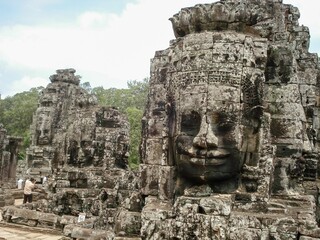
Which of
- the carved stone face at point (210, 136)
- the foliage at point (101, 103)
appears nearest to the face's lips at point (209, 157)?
the carved stone face at point (210, 136)

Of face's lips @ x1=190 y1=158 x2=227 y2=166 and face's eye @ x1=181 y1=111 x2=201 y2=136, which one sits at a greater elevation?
face's eye @ x1=181 y1=111 x2=201 y2=136

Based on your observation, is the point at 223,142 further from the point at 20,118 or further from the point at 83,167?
the point at 20,118

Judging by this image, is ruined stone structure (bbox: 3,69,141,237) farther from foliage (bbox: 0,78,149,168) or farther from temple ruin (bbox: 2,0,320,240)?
foliage (bbox: 0,78,149,168)

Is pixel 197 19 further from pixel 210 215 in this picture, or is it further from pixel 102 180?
pixel 102 180

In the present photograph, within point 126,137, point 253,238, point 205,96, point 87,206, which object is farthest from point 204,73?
point 126,137

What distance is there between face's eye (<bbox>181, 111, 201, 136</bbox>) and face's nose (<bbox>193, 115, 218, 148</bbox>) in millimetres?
124

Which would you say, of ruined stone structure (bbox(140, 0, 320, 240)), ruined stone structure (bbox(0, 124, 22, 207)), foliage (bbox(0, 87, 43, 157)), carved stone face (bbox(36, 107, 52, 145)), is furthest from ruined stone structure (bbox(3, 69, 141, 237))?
foliage (bbox(0, 87, 43, 157))

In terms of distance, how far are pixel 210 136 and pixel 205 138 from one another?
0.21ft

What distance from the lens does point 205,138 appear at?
4.63 m

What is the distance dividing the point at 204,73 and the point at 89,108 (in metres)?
8.57

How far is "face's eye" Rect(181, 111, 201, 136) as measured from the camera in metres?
4.85

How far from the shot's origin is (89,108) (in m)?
13.0

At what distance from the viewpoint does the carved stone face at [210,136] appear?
184 inches

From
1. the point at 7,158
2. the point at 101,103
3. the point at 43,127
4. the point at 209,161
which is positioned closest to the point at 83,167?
the point at 209,161
